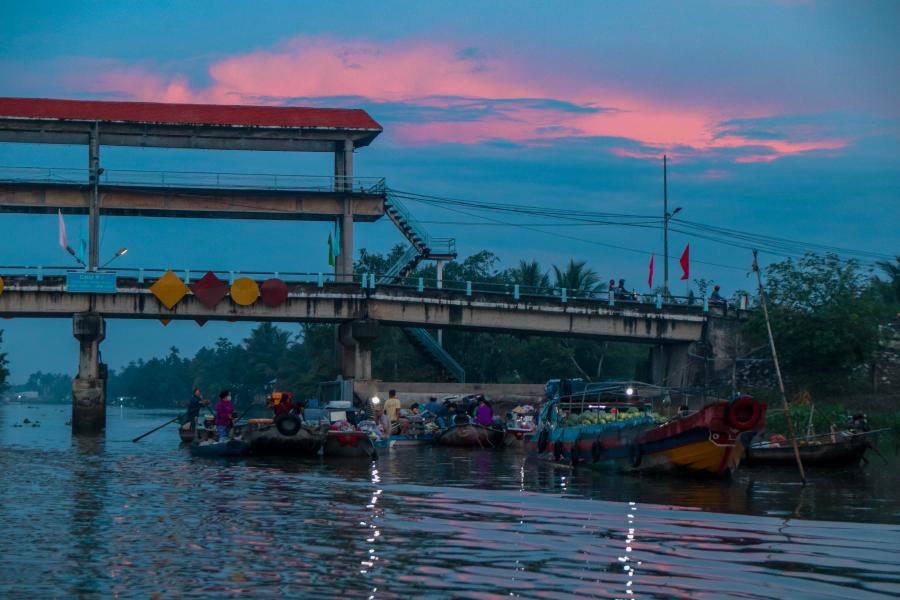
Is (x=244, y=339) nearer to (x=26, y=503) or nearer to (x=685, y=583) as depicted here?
(x=26, y=503)

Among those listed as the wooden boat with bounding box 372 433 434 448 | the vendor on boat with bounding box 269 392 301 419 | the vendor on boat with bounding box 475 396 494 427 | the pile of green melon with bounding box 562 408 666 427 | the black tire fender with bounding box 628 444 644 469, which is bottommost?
the wooden boat with bounding box 372 433 434 448

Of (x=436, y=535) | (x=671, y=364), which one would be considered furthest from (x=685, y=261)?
(x=436, y=535)

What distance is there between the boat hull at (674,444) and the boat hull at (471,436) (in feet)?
32.8

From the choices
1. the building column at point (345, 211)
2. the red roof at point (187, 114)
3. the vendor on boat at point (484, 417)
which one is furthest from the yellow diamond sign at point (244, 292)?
the vendor on boat at point (484, 417)

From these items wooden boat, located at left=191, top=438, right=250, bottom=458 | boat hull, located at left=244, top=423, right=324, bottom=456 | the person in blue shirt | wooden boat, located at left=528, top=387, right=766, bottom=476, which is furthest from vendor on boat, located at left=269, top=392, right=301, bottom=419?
the person in blue shirt

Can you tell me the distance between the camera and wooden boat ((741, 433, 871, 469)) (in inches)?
1200

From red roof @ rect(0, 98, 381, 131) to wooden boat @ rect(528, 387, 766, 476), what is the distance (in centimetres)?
2874

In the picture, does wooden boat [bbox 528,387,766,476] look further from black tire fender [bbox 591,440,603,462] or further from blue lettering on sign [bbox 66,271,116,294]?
blue lettering on sign [bbox 66,271,116,294]

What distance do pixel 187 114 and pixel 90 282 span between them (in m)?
10.3

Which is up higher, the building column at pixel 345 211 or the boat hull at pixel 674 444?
the building column at pixel 345 211

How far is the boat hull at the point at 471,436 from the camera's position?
4022 cm

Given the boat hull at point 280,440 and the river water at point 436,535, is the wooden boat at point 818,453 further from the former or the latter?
the boat hull at point 280,440

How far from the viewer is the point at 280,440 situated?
1234 inches

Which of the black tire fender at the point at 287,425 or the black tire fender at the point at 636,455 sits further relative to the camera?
the black tire fender at the point at 287,425
